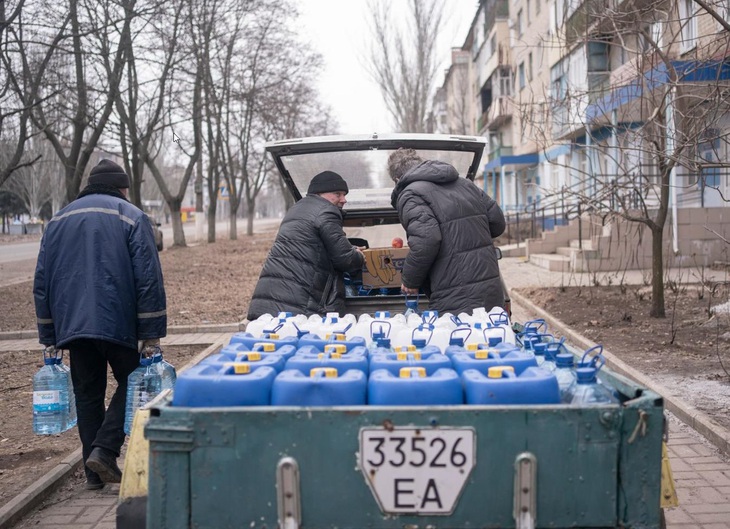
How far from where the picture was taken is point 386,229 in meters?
7.78

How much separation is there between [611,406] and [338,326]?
5.81 ft

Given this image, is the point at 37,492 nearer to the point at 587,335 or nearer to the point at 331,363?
the point at 331,363

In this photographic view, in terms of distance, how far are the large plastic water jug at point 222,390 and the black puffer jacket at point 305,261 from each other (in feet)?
8.52

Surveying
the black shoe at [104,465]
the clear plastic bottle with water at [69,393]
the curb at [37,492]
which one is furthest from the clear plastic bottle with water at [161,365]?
the curb at [37,492]

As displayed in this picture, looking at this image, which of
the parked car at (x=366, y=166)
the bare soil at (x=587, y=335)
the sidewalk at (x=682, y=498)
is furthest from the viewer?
the parked car at (x=366, y=166)

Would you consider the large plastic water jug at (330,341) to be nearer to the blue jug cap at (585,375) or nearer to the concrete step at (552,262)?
the blue jug cap at (585,375)

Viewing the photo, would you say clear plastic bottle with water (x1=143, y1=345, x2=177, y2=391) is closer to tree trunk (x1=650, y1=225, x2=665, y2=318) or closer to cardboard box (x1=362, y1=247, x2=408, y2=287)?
cardboard box (x1=362, y1=247, x2=408, y2=287)

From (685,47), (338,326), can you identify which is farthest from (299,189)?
(685,47)

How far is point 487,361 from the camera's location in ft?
9.55

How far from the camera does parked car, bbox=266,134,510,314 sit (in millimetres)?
6258

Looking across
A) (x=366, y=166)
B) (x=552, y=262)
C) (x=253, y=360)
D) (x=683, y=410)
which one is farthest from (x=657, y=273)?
(x=552, y=262)

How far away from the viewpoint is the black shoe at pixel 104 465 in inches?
177

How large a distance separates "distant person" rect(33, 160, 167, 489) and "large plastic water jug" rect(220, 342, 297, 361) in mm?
1376

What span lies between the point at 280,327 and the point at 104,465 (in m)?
1.48
